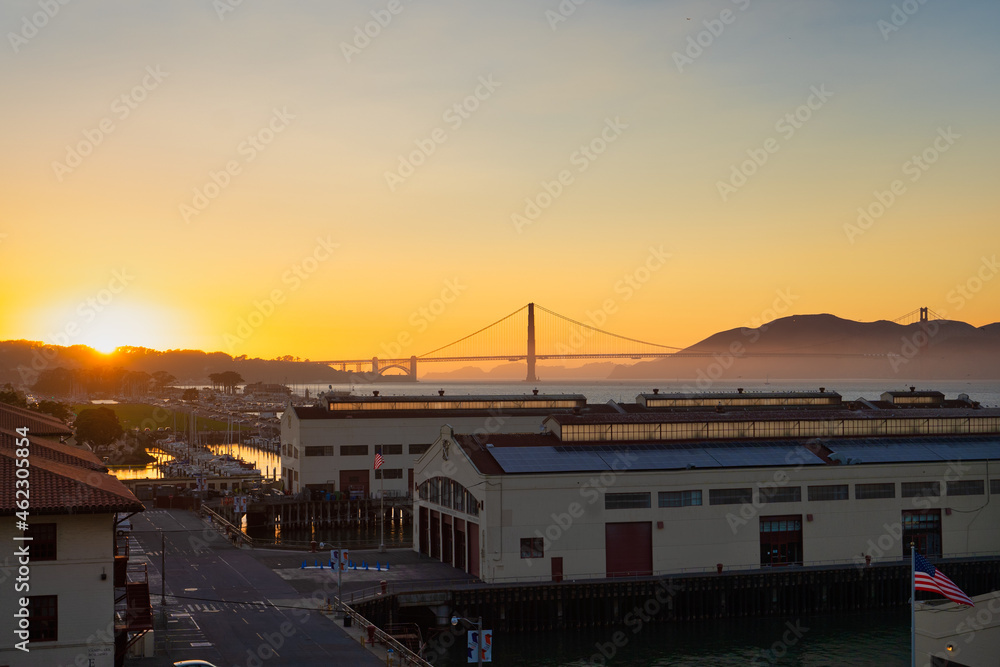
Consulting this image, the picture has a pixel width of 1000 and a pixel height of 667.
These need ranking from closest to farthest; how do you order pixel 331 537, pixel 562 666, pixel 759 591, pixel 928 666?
pixel 928 666, pixel 562 666, pixel 759 591, pixel 331 537

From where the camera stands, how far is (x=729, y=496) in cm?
6525

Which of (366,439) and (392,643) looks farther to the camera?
(366,439)

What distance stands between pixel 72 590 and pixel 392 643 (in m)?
14.2

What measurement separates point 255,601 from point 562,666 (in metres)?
16.1

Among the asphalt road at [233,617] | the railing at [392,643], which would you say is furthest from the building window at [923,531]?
the asphalt road at [233,617]

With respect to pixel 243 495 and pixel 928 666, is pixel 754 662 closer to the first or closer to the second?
pixel 928 666

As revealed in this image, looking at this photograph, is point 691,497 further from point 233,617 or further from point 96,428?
point 96,428

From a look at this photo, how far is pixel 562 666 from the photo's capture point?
173ft

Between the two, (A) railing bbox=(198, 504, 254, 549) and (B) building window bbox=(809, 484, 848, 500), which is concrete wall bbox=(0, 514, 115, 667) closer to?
(A) railing bbox=(198, 504, 254, 549)

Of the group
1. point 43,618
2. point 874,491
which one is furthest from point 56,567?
point 874,491

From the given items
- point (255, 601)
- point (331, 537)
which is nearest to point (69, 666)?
point (255, 601)

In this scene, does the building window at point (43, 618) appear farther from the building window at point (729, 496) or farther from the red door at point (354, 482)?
the red door at point (354, 482)

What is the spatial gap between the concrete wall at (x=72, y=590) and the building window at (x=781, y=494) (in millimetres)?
41285

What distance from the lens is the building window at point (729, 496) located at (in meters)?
64.8
